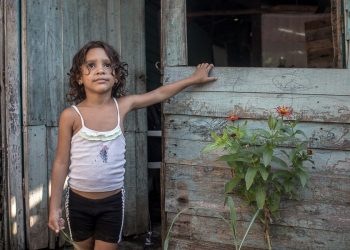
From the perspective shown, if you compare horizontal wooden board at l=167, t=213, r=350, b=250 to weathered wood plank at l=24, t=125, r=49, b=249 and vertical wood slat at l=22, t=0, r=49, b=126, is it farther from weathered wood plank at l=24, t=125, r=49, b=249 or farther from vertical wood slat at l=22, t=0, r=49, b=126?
vertical wood slat at l=22, t=0, r=49, b=126

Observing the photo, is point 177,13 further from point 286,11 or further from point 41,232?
point 286,11

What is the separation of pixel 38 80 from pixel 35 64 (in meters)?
0.12

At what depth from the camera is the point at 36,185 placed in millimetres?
3459

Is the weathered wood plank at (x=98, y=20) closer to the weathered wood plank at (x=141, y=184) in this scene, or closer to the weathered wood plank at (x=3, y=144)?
the weathered wood plank at (x=3, y=144)

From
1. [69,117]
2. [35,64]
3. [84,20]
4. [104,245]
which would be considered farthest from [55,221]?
[84,20]

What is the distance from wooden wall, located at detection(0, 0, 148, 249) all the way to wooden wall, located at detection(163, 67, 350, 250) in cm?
102

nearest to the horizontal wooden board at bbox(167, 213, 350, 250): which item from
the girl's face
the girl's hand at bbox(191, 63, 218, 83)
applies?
the girl's hand at bbox(191, 63, 218, 83)

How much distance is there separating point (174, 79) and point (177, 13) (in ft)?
1.39

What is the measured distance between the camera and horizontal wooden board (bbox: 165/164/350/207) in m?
2.61

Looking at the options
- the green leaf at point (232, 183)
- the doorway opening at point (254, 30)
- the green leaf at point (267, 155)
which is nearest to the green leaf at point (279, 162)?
the green leaf at point (267, 155)

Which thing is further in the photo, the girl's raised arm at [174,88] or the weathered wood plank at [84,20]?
the weathered wood plank at [84,20]

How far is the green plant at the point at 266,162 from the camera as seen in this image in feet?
7.91

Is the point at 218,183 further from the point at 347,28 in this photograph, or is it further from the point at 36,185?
the point at 36,185

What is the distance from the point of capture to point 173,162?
298 cm
